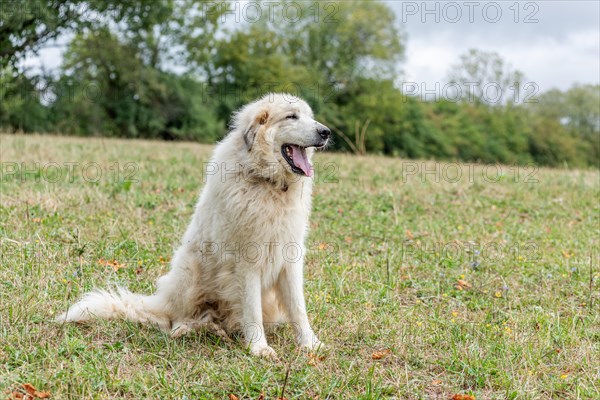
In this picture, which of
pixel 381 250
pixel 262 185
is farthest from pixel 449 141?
pixel 262 185

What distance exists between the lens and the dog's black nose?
4213 millimetres

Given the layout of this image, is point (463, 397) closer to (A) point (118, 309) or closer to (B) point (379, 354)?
(B) point (379, 354)

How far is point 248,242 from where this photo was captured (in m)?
4.15

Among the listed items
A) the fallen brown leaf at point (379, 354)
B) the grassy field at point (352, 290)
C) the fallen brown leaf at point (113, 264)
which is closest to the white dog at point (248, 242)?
the grassy field at point (352, 290)

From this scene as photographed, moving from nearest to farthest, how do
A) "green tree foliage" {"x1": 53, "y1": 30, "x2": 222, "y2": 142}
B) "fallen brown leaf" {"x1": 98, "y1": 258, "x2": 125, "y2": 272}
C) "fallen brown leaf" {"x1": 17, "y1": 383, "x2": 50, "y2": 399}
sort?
"fallen brown leaf" {"x1": 17, "y1": 383, "x2": 50, "y2": 399} → "fallen brown leaf" {"x1": 98, "y1": 258, "x2": 125, "y2": 272} → "green tree foliage" {"x1": 53, "y1": 30, "x2": 222, "y2": 142}

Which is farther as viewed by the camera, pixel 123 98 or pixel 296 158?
pixel 123 98

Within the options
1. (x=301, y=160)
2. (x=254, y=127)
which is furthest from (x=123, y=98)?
(x=301, y=160)

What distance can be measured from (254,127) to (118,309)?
1.71m

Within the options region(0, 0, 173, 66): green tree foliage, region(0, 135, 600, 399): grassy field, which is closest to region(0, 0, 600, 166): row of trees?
region(0, 0, 173, 66): green tree foliage

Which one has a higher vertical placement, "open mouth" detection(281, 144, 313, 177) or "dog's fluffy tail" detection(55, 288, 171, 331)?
"open mouth" detection(281, 144, 313, 177)

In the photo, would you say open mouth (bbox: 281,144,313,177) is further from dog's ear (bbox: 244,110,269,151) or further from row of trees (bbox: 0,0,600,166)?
row of trees (bbox: 0,0,600,166)

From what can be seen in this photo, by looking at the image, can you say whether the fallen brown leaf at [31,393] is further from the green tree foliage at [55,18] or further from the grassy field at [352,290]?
the green tree foliage at [55,18]

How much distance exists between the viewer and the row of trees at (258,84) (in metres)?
20.5

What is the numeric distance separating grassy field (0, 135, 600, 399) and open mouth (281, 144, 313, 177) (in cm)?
125
